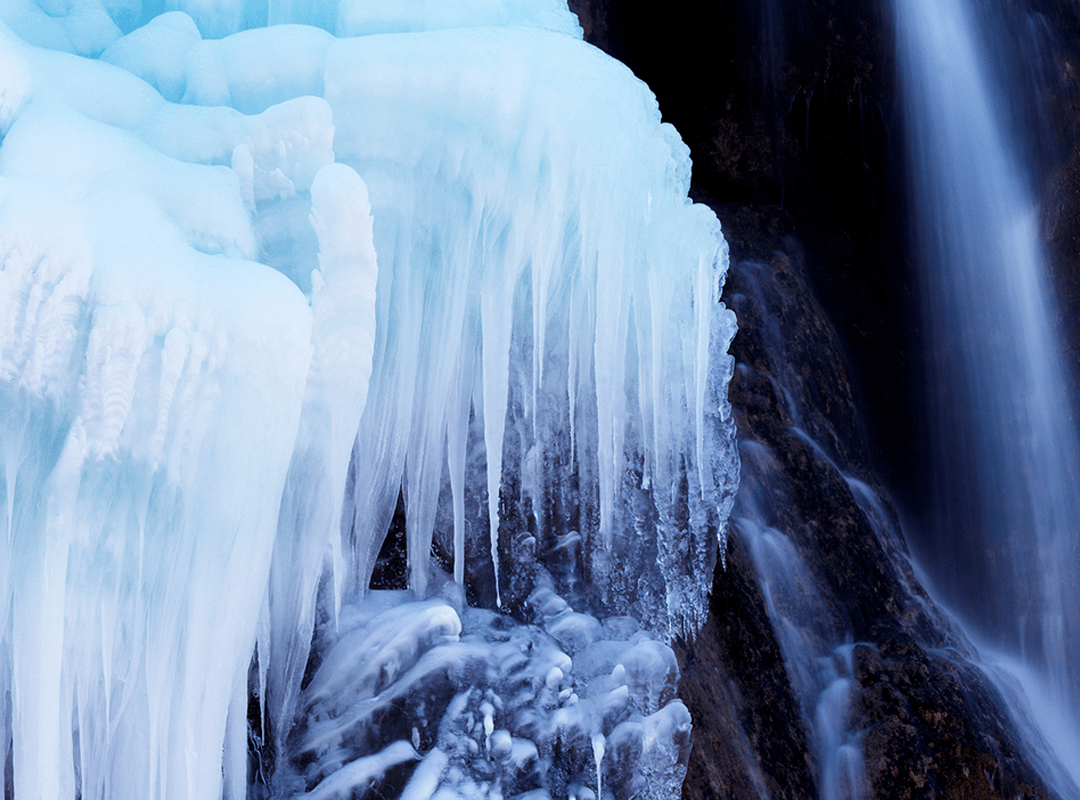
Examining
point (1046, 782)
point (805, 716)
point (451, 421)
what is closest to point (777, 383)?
point (805, 716)

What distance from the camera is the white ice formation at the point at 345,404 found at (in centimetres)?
207

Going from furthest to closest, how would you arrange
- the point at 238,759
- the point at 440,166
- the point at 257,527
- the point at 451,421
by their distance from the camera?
the point at 451,421, the point at 440,166, the point at 238,759, the point at 257,527

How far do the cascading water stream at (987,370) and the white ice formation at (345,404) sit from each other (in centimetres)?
354

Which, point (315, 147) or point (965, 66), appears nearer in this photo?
point (315, 147)

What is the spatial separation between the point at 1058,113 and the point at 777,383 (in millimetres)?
3605

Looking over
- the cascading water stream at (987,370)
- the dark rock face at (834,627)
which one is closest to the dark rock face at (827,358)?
the dark rock face at (834,627)

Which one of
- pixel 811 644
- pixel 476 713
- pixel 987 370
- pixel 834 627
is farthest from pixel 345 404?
pixel 987 370

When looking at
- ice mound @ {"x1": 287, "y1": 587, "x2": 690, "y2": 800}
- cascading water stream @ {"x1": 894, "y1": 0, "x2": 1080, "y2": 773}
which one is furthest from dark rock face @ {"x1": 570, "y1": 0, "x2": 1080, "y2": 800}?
ice mound @ {"x1": 287, "y1": 587, "x2": 690, "y2": 800}

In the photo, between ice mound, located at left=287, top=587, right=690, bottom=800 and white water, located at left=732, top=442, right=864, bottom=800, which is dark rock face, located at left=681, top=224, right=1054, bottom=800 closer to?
white water, located at left=732, top=442, right=864, bottom=800

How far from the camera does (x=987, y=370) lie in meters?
6.73

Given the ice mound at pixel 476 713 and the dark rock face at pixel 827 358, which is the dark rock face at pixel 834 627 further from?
the ice mound at pixel 476 713

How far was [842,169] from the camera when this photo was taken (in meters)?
7.21

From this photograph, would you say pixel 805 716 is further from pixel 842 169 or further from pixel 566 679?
pixel 842 169

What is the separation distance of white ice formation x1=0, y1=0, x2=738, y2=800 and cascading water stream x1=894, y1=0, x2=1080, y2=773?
3.54m
